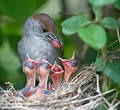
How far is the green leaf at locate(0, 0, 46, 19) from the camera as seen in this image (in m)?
3.29

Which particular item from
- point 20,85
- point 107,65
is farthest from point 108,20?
point 20,85

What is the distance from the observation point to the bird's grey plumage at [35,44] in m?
3.44

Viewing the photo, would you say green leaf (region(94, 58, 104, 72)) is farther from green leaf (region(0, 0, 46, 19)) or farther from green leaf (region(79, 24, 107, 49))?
green leaf (region(0, 0, 46, 19))

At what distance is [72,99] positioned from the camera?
2.29 m

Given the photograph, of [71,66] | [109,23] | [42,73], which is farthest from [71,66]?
[109,23]

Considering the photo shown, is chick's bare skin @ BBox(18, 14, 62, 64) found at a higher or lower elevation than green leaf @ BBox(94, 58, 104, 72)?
lower

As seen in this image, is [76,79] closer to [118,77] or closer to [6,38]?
[118,77]

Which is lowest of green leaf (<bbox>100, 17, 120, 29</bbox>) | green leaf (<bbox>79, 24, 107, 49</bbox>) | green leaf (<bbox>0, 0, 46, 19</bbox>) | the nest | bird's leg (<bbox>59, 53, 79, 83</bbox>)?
the nest

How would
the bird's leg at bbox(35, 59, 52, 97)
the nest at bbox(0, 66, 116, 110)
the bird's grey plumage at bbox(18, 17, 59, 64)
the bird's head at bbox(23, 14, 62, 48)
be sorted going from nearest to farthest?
1. the nest at bbox(0, 66, 116, 110)
2. the bird's leg at bbox(35, 59, 52, 97)
3. the bird's head at bbox(23, 14, 62, 48)
4. the bird's grey plumage at bbox(18, 17, 59, 64)

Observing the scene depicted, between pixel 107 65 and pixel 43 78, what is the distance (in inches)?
35.0

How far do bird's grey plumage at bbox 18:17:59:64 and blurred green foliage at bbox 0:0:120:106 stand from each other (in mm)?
147

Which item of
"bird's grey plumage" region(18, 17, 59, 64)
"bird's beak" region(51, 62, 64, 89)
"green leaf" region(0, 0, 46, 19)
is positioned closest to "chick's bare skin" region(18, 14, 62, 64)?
"bird's grey plumage" region(18, 17, 59, 64)

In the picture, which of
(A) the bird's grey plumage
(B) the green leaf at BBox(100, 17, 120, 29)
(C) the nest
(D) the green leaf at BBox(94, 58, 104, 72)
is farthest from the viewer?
(A) the bird's grey plumage

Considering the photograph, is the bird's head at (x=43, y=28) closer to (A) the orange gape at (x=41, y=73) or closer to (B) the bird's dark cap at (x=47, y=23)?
(B) the bird's dark cap at (x=47, y=23)
